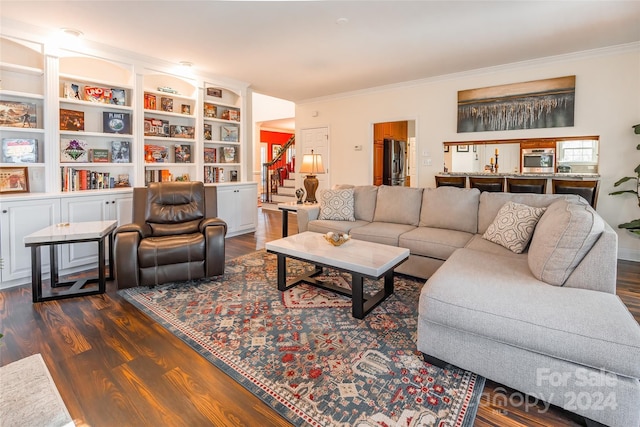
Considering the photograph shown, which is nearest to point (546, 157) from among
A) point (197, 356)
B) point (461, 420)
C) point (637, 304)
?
point (637, 304)

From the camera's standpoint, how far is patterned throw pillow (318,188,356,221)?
13.3 ft

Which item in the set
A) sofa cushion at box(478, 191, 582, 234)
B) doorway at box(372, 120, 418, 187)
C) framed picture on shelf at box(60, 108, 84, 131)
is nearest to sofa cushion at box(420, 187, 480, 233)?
sofa cushion at box(478, 191, 582, 234)

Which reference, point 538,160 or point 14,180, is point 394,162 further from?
point 14,180

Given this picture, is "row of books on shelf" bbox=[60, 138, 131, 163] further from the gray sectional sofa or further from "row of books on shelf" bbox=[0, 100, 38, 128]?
the gray sectional sofa

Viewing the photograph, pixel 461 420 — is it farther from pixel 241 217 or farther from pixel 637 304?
pixel 241 217

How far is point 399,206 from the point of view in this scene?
3855 millimetres

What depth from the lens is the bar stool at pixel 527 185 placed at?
423 centimetres

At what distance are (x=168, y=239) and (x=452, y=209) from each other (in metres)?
2.93

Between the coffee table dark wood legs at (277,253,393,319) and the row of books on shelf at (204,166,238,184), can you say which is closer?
the coffee table dark wood legs at (277,253,393,319)

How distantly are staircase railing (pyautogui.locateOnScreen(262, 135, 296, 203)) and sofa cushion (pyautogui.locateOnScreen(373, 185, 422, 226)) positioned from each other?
18.2ft

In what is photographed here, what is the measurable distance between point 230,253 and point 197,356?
2377 millimetres

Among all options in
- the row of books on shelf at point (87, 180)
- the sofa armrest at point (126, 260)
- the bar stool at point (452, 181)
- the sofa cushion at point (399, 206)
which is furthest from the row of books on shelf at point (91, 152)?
the bar stool at point (452, 181)

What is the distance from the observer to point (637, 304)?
2.72m

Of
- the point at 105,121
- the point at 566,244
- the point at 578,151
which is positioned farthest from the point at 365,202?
Answer: the point at 105,121
